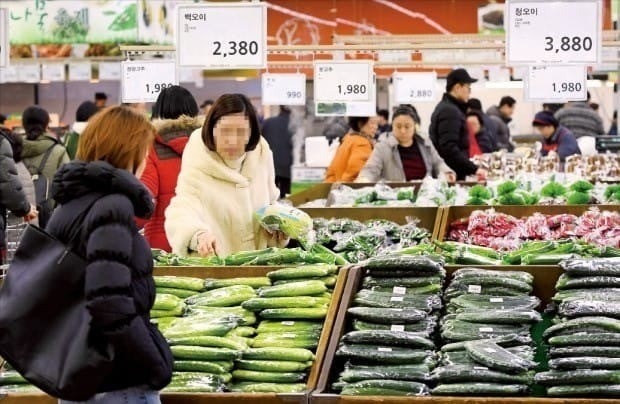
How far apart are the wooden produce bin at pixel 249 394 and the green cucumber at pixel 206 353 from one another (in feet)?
0.56

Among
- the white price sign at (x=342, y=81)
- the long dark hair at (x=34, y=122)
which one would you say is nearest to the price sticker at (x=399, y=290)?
the white price sign at (x=342, y=81)

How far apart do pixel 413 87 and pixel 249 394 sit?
→ 390 inches

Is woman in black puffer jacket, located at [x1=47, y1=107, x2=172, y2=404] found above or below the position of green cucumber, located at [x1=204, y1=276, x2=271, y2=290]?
above

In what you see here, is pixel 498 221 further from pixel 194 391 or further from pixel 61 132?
pixel 61 132

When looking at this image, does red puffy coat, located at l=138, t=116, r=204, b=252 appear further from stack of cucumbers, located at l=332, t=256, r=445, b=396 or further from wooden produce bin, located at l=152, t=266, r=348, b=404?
stack of cucumbers, located at l=332, t=256, r=445, b=396

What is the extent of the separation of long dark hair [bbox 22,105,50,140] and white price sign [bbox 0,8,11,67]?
305cm

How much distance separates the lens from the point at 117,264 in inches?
140

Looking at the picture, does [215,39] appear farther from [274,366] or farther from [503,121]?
[503,121]

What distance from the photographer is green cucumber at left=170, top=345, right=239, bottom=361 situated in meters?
4.29

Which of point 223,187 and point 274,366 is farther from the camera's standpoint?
point 223,187

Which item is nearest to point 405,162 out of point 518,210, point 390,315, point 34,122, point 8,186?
point 518,210

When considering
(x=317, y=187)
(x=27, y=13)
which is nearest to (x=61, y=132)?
(x=27, y=13)

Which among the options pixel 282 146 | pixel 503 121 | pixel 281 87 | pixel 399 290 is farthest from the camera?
pixel 503 121

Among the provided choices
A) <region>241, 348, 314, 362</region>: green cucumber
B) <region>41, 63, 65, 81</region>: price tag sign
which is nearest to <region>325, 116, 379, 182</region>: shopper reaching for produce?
<region>41, 63, 65, 81</region>: price tag sign
